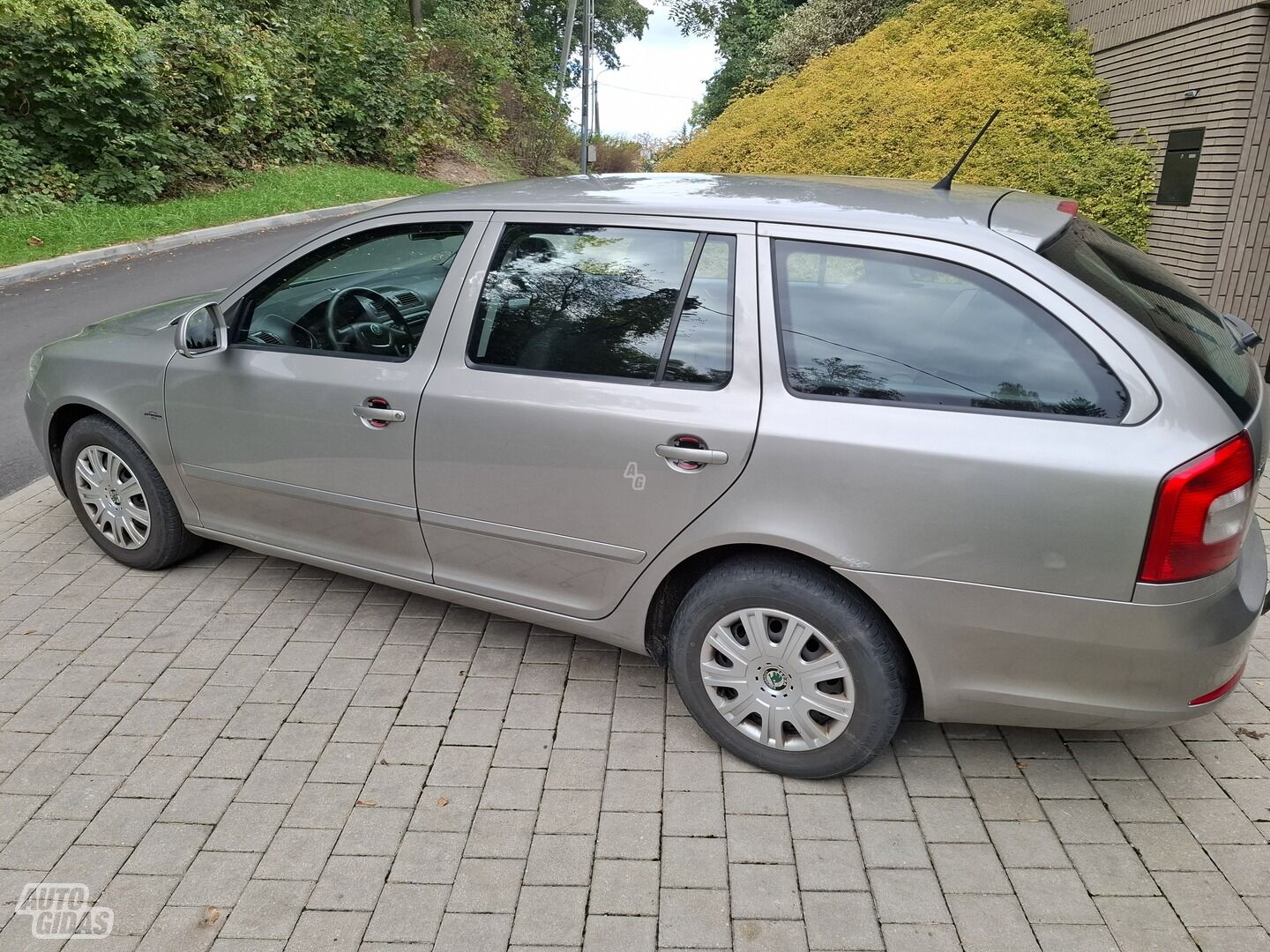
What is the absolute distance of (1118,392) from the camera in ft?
7.43

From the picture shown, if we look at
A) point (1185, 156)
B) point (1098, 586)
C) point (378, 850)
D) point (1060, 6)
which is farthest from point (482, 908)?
point (1060, 6)

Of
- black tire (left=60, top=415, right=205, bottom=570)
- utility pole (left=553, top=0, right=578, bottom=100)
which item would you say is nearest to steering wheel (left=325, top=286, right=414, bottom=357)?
black tire (left=60, top=415, right=205, bottom=570)

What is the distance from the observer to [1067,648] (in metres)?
2.37

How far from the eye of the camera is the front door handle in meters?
3.13

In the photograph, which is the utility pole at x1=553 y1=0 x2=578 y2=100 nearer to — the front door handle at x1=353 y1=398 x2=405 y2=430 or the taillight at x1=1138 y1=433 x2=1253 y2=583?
the front door handle at x1=353 y1=398 x2=405 y2=430

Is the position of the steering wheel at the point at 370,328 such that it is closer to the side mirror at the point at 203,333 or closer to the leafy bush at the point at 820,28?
the side mirror at the point at 203,333

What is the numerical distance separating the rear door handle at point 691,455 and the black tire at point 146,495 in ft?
7.89

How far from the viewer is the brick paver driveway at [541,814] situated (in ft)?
7.57

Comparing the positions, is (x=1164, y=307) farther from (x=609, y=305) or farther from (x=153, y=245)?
(x=153, y=245)

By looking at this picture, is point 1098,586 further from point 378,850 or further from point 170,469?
point 170,469

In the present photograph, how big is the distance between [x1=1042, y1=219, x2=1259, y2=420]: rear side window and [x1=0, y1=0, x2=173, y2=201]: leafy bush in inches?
580

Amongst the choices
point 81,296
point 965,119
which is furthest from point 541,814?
point 81,296

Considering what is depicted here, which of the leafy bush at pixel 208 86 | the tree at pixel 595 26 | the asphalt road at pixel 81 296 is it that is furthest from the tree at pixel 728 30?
the tree at pixel 595 26

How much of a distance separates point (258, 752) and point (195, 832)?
352 millimetres
